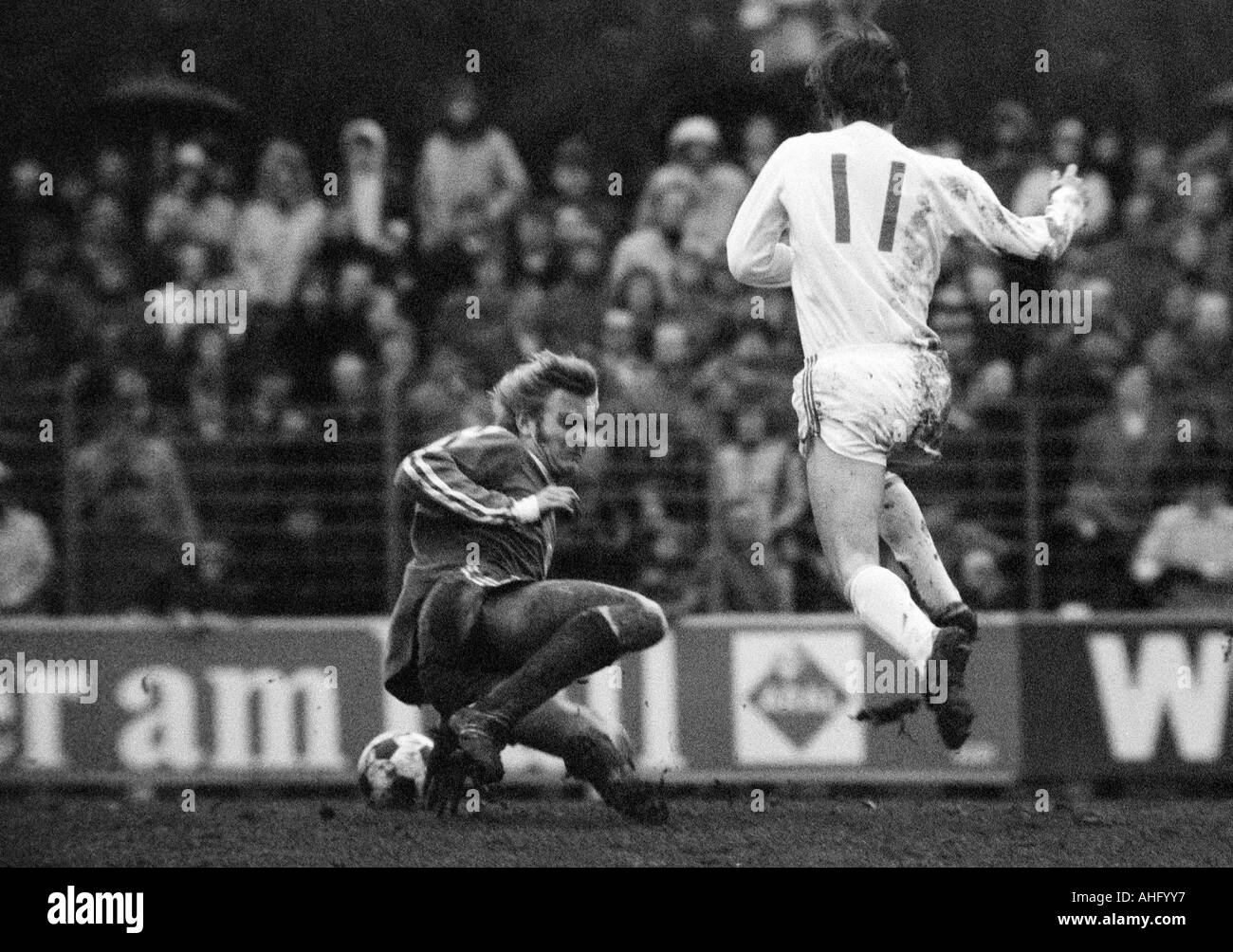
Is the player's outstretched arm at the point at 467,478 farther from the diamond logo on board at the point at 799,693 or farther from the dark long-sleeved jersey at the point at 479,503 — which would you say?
the diamond logo on board at the point at 799,693

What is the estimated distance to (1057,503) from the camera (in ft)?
35.6

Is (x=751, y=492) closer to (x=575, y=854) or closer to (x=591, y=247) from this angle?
(x=591, y=247)

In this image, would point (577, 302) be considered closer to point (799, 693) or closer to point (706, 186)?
point (706, 186)

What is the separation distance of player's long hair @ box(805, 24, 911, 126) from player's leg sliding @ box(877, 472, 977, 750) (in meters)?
1.16

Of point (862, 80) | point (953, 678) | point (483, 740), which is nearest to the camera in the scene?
point (953, 678)

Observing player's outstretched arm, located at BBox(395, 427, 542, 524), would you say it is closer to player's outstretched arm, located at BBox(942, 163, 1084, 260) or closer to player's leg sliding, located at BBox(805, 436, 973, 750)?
player's leg sliding, located at BBox(805, 436, 973, 750)

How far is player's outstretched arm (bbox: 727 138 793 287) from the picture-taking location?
22.8 ft

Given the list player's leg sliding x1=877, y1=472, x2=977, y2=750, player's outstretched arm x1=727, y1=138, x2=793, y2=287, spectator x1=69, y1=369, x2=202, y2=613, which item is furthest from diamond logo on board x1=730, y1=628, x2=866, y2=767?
player's outstretched arm x1=727, y1=138, x2=793, y2=287

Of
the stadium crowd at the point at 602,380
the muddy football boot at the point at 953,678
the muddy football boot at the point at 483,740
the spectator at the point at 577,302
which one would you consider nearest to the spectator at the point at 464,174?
the stadium crowd at the point at 602,380

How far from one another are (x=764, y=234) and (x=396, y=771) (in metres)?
2.60

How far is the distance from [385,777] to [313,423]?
10.6 feet

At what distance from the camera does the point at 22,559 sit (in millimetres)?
11109

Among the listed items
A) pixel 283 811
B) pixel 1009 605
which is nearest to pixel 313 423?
pixel 283 811

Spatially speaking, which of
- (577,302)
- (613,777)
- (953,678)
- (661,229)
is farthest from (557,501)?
(661,229)
